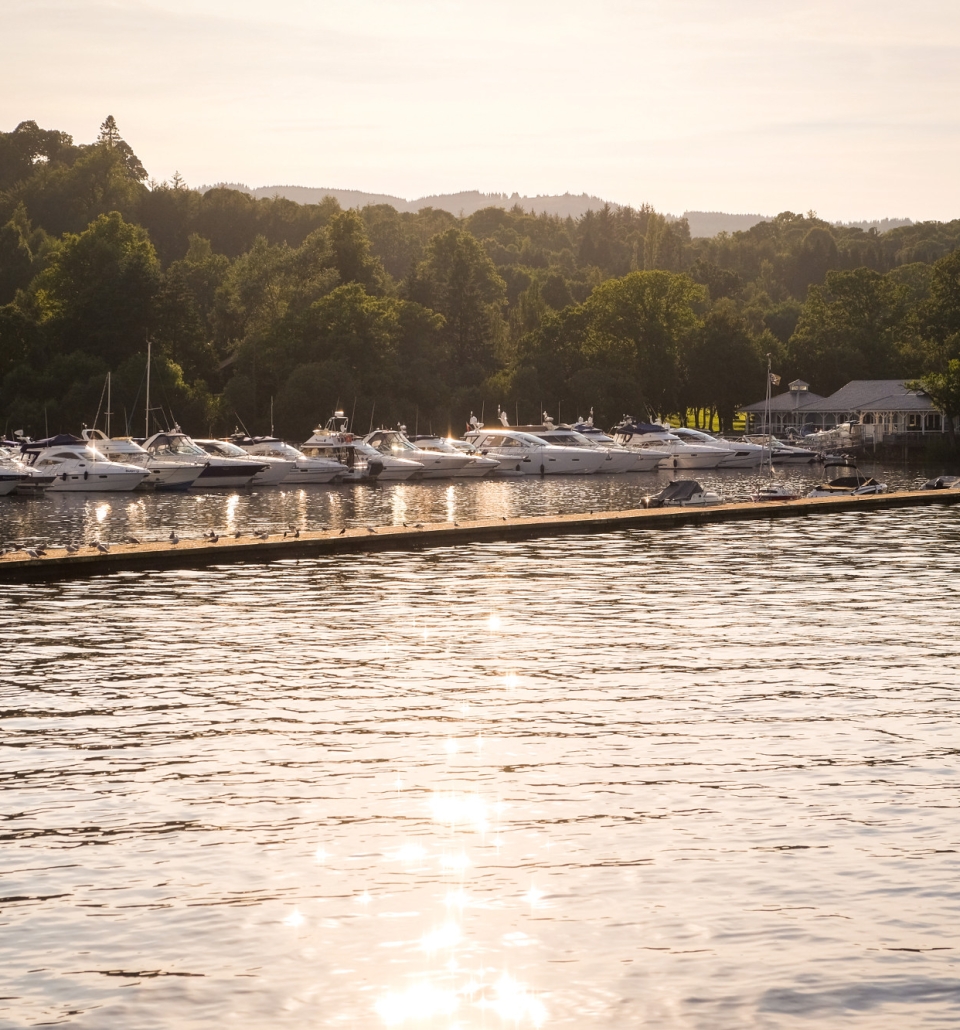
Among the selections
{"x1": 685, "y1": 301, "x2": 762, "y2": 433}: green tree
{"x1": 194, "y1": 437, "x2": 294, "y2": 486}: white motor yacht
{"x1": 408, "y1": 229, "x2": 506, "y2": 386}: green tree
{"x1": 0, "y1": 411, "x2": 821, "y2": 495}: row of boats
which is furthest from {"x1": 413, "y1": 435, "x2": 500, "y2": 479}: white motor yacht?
{"x1": 685, "y1": 301, "x2": 762, "y2": 433}: green tree

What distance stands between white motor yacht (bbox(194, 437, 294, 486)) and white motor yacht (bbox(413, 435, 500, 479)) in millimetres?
12307

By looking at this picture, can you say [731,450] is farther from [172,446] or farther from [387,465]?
[172,446]

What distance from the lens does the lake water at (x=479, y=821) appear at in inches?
378

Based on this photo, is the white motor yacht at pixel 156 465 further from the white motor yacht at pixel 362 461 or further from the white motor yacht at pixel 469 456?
the white motor yacht at pixel 469 456

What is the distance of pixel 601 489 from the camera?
83500 mm

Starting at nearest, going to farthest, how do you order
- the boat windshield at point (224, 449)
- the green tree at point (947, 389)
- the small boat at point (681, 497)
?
the small boat at point (681, 497), the boat windshield at point (224, 449), the green tree at point (947, 389)

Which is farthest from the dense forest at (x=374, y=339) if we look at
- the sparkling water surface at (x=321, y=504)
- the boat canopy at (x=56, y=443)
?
the sparkling water surface at (x=321, y=504)

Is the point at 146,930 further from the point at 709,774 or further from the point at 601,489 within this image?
the point at 601,489

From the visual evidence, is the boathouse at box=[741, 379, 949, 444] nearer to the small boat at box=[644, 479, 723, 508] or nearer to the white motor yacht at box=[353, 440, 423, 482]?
the white motor yacht at box=[353, 440, 423, 482]

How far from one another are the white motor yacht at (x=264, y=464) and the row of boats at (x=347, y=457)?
0.26 feet

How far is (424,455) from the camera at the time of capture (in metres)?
93.8

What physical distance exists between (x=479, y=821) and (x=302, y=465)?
74.9 metres

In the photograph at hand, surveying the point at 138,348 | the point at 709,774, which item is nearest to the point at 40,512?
the point at 709,774

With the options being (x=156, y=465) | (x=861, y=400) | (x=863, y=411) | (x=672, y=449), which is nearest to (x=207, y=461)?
(x=156, y=465)
